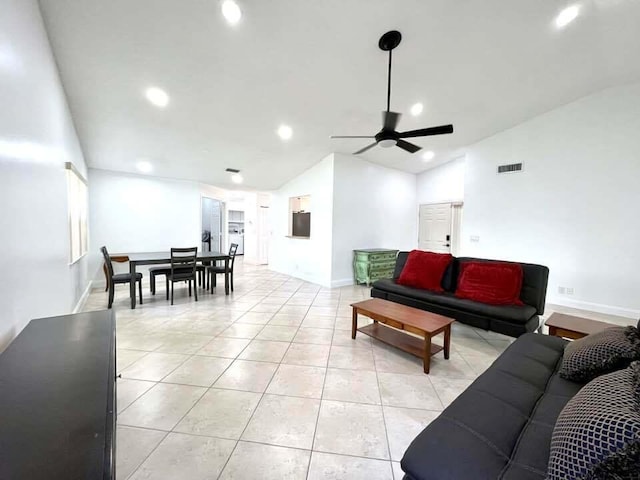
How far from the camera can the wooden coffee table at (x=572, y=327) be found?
84.1 inches

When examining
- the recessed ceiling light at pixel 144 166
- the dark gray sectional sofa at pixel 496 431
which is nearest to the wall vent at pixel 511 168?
the dark gray sectional sofa at pixel 496 431

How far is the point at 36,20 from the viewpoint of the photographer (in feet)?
6.48

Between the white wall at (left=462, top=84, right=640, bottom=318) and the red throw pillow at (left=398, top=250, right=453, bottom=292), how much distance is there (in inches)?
92.8

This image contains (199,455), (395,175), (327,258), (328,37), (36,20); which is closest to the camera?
(199,455)

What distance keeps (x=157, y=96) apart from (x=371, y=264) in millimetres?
4530

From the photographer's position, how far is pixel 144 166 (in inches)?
212

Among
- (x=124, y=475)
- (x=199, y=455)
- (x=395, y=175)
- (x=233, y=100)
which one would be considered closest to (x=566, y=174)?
(x=395, y=175)

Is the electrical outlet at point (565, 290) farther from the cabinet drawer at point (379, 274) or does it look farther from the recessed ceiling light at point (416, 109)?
the recessed ceiling light at point (416, 109)

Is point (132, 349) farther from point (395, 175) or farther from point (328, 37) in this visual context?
point (395, 175)

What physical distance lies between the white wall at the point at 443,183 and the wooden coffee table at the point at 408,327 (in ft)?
14.9

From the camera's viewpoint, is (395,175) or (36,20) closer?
(36,20)

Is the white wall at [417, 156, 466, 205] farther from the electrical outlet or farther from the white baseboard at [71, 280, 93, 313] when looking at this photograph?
the white baseboard at [71, 280, 93, 313]

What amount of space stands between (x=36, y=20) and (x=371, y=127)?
3.84 metres

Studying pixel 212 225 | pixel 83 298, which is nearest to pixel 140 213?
pixel 83 298
